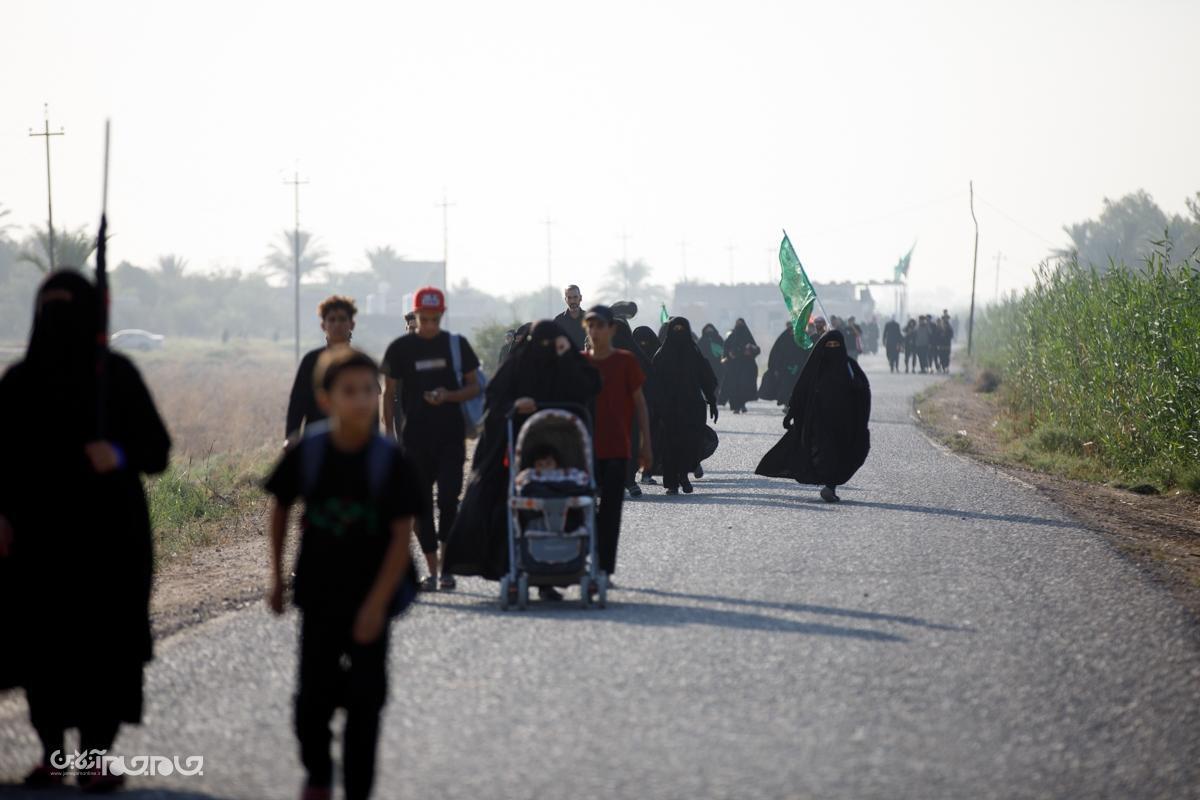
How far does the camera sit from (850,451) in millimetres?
15688

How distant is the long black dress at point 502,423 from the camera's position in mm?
9664

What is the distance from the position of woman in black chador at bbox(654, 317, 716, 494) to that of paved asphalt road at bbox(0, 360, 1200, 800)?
14.1 ft

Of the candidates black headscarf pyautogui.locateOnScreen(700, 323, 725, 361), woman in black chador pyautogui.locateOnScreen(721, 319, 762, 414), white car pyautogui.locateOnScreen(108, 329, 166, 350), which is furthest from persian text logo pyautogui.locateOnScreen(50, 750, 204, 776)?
white car pyautogui.locateOnScreen(108, 329, 166, 350)

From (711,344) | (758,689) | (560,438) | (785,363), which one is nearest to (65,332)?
(758,689)

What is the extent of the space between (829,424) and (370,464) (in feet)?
35.2

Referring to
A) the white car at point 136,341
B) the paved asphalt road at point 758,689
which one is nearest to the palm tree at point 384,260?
the white car at point 136,341

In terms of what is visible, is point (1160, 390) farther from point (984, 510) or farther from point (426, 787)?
point (426, 787)

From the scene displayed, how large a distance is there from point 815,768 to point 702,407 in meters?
10.7

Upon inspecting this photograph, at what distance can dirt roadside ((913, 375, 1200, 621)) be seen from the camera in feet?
37.5

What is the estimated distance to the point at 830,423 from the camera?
15.7 m

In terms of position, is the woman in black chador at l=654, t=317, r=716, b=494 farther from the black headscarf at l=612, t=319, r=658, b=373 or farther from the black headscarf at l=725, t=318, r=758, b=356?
the black headscarf at l=725, t=318, r=758, b=356

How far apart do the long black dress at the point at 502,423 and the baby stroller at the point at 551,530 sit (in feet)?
0.59

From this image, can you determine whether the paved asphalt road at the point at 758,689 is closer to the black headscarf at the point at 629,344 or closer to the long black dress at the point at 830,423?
the long black dress at the point at 830,423

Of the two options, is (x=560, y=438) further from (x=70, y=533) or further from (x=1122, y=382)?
(x=1122, y=382)
